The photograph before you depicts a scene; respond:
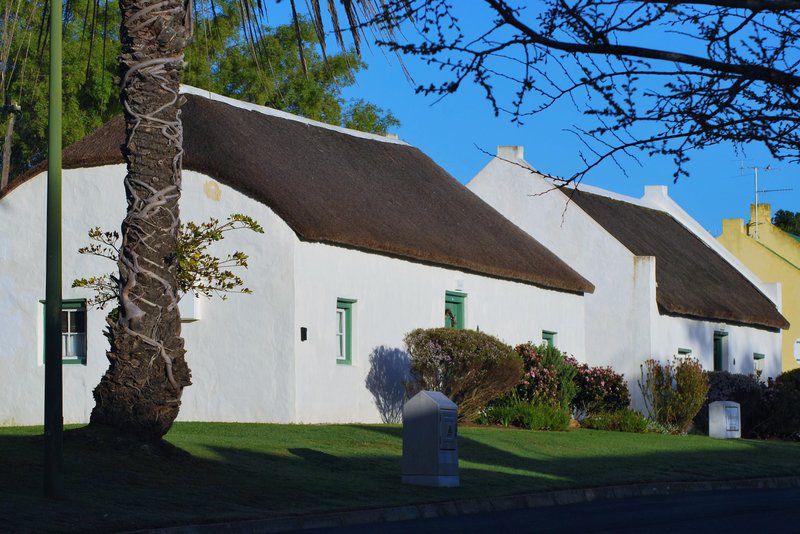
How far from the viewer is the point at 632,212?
38125 mm

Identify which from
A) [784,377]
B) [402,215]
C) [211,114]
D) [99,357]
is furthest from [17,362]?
[784,377]

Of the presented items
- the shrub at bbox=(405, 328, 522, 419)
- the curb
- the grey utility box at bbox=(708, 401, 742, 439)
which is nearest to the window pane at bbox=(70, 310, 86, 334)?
the shrub at bbox=(405, 328, 522, 419)

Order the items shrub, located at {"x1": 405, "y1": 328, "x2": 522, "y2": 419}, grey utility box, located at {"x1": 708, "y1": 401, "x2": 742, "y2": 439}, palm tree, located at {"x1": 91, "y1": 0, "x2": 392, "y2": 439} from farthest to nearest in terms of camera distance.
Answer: grey utility box, located at {"x1": 708, "y1": 401, "x2": 742, "y2": 439}
shrub, located at {"x1": 405, "y1": 328, "x2": 522, "y2": 419}
palm tree, located at {"x1": 91, "y1": 0, "x2": 392, "y2": 439}

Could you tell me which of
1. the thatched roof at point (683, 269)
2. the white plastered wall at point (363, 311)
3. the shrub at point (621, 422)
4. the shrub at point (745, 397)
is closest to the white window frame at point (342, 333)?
the white plastered wall at point (363, 311)

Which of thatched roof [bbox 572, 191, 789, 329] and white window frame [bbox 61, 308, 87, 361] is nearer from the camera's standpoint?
white window frame [bbox 61, 308, 87, 361]

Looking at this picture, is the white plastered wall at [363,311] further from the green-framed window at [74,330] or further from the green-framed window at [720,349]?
the green-framed window at [720,349]

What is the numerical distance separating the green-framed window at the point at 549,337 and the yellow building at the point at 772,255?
1773 centimetres

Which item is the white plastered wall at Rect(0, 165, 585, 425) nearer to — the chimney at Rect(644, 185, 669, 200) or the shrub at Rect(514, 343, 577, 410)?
the shrub at Rect(514, 343, 577, 410)

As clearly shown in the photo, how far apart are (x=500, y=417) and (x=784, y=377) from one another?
378 inches

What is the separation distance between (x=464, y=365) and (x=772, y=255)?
28.0 metres

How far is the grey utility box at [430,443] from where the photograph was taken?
580 inches

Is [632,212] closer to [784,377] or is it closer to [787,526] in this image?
[784,377]

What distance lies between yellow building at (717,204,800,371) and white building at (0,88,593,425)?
21707 millimetres

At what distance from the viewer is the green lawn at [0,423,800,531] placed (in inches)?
456
